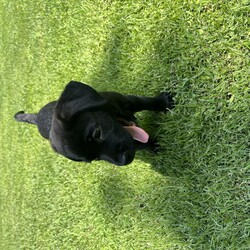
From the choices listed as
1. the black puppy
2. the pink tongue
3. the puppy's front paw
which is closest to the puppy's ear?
the black puppy

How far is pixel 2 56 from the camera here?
23.5 ft

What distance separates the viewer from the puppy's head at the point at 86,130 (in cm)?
262

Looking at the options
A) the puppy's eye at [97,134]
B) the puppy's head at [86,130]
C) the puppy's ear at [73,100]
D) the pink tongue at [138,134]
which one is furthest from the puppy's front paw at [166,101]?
the puppy's ear at [73,100]

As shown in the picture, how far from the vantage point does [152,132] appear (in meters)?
3.64

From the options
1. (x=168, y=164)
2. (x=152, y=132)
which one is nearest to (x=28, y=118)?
(x=152, y=132)

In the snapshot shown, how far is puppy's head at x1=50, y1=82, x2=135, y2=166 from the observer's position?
2.62m

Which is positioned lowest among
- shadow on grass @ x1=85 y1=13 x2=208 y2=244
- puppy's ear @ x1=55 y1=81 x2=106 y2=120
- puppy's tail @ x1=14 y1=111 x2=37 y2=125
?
puppy's tail @ x1=14 y1=111 x2=37 y2=125

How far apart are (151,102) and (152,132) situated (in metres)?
0.32

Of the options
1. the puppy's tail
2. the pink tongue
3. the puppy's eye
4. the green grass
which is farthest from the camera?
the puppy's tail

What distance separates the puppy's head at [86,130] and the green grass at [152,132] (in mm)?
707

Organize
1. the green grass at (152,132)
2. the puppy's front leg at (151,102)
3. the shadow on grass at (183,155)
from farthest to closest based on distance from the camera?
the puppy's front leg at (151,102) < the shadow on grass at (183,155) < the green grass at (152,132)

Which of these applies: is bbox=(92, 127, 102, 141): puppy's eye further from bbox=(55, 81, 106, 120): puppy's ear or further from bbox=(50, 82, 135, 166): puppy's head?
bbox=(55, 81, 106, 120): puppy's ear

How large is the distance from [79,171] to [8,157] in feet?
7.31

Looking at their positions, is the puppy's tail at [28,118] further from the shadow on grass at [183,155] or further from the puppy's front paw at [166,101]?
the puppy's front paw at [166,101]
